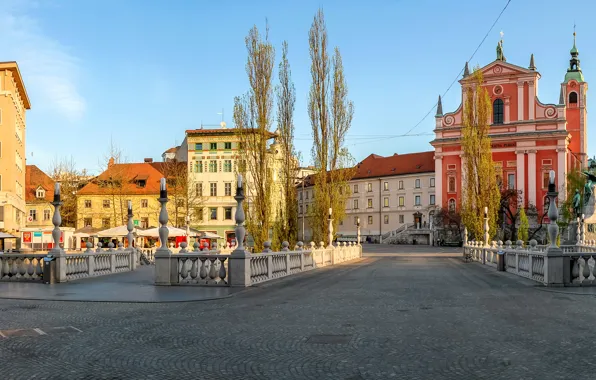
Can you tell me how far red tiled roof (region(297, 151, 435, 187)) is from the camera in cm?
9894

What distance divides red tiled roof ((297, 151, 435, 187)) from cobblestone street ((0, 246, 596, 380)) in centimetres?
8187

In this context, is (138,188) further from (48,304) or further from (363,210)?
(48,304)

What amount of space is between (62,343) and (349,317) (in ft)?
16.6

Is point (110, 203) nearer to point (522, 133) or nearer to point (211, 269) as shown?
point (522, 133)

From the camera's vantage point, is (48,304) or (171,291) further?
(171,291)

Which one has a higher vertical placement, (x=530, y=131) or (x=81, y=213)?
(x=530, y=131)

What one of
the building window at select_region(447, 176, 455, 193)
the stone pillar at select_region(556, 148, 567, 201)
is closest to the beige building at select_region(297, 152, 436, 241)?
the building window at select_region(447, 176, 455, 193)

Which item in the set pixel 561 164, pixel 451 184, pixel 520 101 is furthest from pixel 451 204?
pixel 520 101

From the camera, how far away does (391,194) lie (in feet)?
334

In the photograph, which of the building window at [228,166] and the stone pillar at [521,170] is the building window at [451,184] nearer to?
the stone pillar at [521,170]

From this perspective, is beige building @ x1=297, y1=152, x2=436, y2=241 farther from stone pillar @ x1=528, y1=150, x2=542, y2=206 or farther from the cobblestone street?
the cobblestone street

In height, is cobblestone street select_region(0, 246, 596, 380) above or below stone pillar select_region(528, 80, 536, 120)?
below

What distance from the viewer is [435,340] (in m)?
9.04

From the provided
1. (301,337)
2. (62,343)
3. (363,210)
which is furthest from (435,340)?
(363,210)
